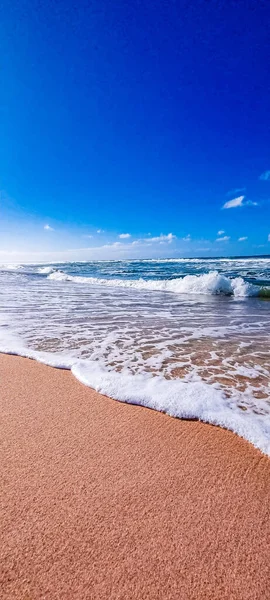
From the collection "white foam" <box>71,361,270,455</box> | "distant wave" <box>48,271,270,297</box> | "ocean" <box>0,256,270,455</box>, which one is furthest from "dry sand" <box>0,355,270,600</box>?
"distant wave" <box>48,271,270,297</box>

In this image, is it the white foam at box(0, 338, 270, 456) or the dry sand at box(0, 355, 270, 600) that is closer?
the dry sand at box(0, 355, 270, 600)

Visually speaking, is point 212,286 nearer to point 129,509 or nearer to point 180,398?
point 180,398

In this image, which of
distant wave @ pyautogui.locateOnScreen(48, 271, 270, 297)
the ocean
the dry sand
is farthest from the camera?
distant wave @ pyautogui.locateOnScreen(48, 271, 270, 297)

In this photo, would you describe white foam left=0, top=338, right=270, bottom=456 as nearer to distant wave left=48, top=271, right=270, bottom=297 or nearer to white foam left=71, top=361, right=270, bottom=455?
white foam left=71, top=361, right=270, bottom=455

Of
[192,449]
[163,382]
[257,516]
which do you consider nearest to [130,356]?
[163,382]

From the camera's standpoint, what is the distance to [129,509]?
1471 millimetres

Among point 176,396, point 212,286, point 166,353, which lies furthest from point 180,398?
point 212,286

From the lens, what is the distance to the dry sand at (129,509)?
1152 mm

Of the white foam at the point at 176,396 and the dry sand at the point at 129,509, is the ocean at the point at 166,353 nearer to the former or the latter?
the white foam at the point at 176,396

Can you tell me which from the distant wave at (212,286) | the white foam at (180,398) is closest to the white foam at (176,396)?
the white foam at (180,398)

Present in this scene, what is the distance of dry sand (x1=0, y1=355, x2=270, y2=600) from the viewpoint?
1152 mm

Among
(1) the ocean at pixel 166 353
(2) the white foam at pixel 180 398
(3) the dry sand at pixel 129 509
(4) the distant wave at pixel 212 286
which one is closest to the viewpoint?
(3) the dry sand at pixel 129 509

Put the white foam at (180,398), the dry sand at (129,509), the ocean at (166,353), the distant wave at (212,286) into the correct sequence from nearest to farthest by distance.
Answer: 1. the dry sand at (129,509)
2. the white foam at (180,398)
3. the ocean at (166,353)
4. the distant wave at (212,286)

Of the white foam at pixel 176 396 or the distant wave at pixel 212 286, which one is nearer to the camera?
the white foam at pixel 176 396
